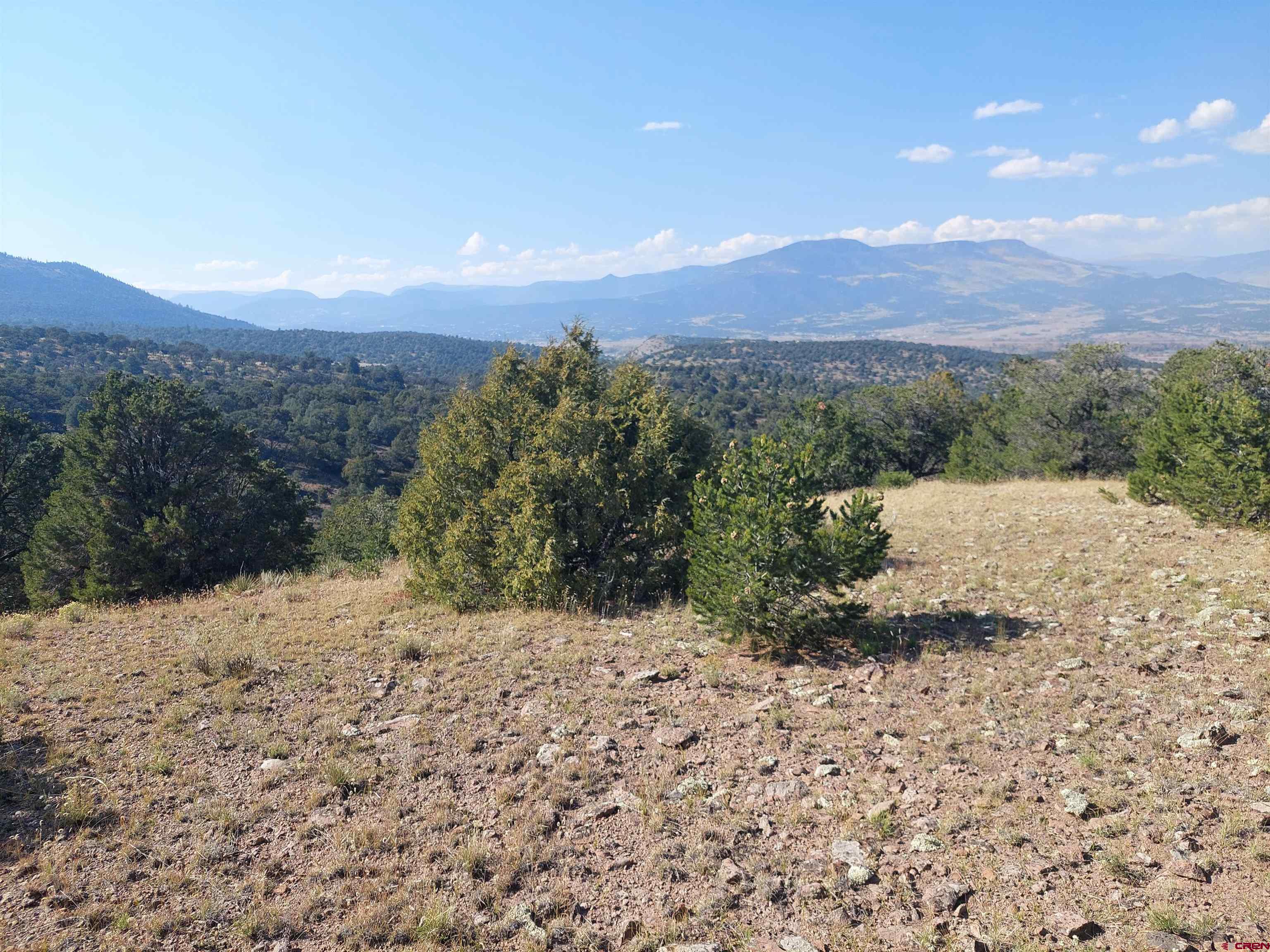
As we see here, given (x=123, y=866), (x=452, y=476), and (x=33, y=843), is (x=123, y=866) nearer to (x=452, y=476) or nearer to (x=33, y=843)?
(x=33, y=843)

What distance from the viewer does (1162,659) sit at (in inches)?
279

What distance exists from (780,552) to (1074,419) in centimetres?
3005

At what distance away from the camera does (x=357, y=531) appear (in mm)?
36062

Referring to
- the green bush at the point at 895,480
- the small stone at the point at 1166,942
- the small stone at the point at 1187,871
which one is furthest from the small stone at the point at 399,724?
the green bush at the point at 895,480

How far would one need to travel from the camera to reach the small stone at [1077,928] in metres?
3.59

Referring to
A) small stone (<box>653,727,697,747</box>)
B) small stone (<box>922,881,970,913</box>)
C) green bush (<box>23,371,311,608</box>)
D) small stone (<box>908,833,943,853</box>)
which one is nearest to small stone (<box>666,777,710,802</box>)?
small stone (<box>653,727,697,747</box>)

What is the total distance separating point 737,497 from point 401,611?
6.12 m

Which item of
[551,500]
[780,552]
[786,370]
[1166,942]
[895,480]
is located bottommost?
[895,480]

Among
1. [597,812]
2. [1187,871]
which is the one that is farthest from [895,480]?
[597,812]

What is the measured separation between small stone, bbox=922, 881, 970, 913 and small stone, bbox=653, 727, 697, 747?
2.51 metres

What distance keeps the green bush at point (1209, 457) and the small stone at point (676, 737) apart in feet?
39.4

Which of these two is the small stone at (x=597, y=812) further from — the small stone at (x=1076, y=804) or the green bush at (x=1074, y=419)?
the green bush at (x=1074, y=419)

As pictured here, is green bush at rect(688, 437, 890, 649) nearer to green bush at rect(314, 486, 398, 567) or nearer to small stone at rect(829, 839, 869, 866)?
small stone at rect(829, 839, 869, 866)

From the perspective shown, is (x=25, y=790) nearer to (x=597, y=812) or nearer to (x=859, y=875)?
(x=597, y=812)
